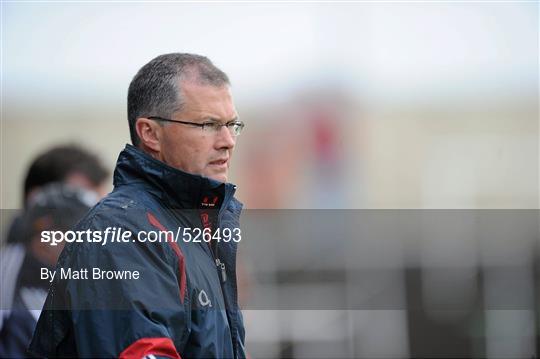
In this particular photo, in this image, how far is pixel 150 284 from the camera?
1856mm

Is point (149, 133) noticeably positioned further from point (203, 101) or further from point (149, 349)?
point (149, 349)

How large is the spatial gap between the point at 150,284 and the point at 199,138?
42cm

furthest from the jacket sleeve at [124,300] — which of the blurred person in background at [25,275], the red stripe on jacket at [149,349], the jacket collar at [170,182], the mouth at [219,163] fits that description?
the blurred person in background at [25,275]

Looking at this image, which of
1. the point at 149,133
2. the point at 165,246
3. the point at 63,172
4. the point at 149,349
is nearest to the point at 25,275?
the point at 63,172

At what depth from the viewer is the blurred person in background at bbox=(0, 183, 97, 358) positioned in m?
2.63

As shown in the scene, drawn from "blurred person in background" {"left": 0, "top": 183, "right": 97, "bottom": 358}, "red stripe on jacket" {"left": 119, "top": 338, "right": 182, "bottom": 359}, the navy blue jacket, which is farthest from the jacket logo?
"blurred person in background" {"left": 0, "top": 183, "right": 97, "bottom": 358}

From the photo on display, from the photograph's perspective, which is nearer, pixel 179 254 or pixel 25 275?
pixel 179 254

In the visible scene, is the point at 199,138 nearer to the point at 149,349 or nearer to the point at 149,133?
the point at 149,133

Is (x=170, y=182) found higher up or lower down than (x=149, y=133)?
lower down

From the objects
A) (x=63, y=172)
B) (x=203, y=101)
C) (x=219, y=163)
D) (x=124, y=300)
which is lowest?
(x=124, y=300)

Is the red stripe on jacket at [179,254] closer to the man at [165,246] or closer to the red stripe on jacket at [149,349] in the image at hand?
the man at [165,246]

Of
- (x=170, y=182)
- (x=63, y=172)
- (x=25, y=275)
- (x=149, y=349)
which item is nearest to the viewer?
(x=149, y=349)

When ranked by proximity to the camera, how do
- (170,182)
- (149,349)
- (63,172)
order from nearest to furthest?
(149,349), (170,182), (63,172)

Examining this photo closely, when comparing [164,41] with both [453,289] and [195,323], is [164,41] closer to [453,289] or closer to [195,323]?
[195,323]
